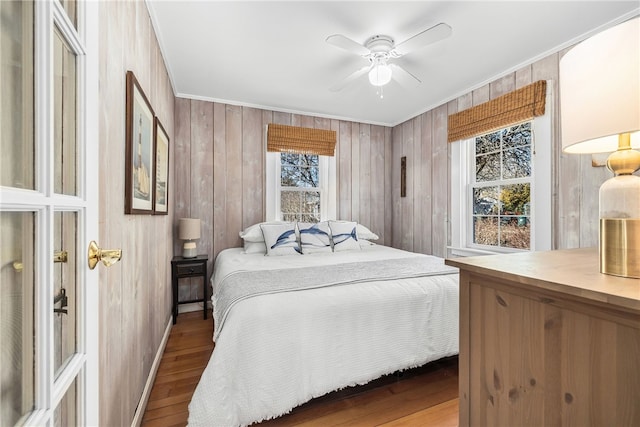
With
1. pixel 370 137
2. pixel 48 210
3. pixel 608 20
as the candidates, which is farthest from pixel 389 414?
pixel 370 137

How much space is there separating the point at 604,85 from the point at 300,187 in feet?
10.9

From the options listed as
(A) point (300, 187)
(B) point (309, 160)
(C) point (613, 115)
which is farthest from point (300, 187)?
(C) point (613, 115)

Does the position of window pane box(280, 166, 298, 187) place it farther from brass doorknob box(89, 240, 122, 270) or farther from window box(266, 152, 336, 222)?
brass doorknob box(89, 240, 122, 270)

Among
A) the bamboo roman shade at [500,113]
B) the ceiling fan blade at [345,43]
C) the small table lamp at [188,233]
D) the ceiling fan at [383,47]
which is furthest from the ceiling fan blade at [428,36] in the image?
the small table lamp at [188,233]

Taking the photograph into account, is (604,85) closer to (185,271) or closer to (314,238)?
(314,238)

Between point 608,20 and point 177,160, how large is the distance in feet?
12.8

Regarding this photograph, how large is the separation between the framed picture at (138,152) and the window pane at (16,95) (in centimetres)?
91

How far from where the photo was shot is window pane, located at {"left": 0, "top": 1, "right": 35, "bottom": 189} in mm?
447

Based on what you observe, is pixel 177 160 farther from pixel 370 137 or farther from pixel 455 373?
pixel 455 373

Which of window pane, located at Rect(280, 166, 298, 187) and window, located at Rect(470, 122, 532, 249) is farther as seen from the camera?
window pane, located at Rect(280, 166, 298, 187)

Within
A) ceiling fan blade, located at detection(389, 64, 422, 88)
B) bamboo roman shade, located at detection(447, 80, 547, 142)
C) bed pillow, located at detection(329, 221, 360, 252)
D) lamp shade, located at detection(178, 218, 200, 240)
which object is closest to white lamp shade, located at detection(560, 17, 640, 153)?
ceiling fan blade, located at detection(389, 64, 422, 88)

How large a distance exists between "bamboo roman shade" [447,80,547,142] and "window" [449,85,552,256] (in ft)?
0.28

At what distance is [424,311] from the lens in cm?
179

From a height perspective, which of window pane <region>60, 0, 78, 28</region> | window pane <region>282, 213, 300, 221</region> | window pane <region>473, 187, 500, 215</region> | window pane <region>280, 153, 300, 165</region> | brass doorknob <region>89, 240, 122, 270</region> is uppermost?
window pane <region>280, 153, 300, 165</region>
